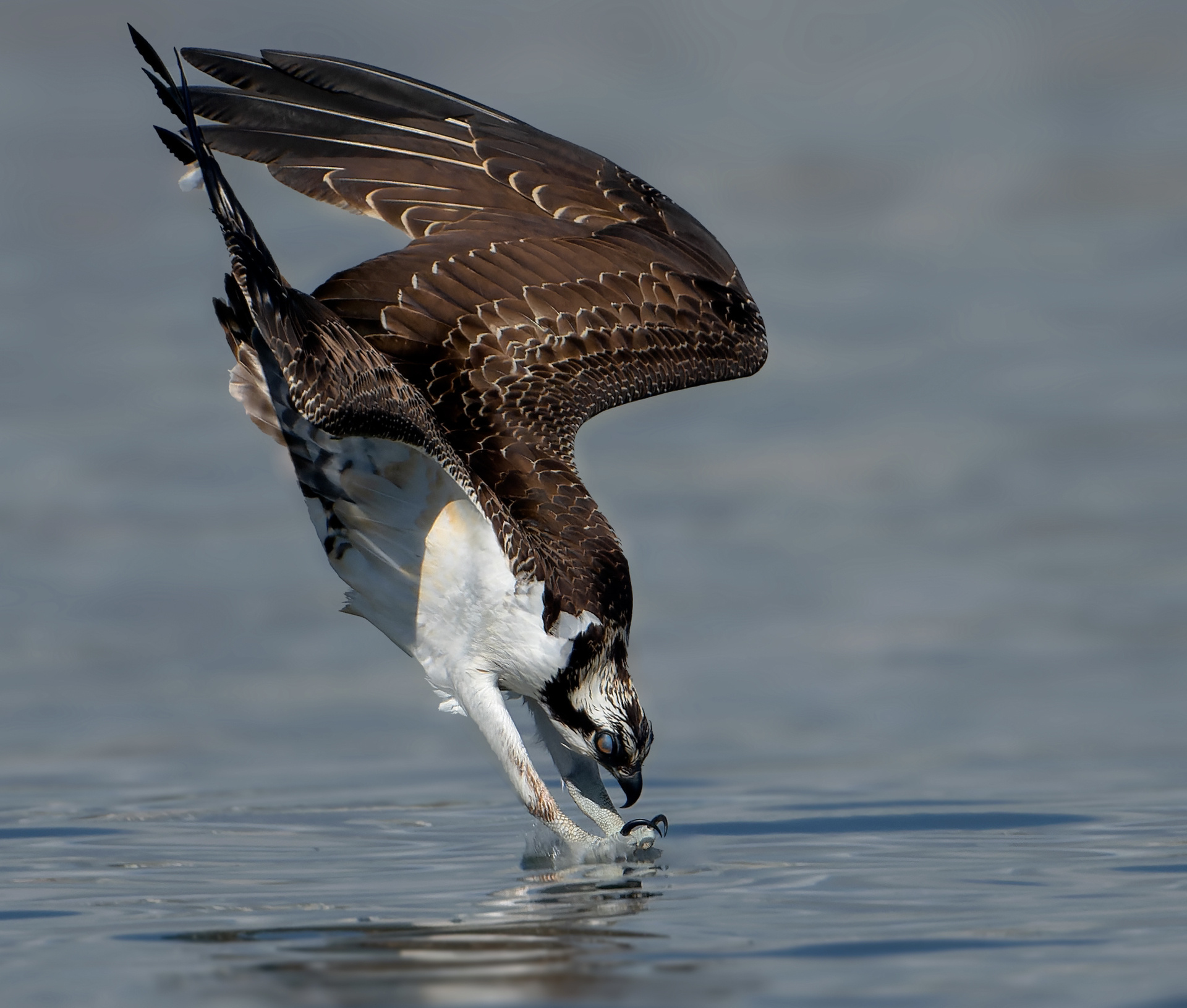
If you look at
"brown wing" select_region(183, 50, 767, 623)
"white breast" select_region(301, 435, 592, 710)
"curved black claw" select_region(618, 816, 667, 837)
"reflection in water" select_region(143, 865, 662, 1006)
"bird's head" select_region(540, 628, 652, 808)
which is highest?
"brown wing" select_region(183, 50, 767, 623)

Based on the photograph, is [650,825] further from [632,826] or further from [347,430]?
[347,430]

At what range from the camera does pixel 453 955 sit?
7461 mm

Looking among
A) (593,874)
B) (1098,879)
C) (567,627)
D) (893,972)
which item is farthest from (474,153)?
(893,972)

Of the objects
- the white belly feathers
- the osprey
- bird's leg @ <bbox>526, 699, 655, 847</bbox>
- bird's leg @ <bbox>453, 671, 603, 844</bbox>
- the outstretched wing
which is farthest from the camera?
bird's leg @ <bbox>526, 699, 655, 847</bbox>

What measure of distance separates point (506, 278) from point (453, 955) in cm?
517

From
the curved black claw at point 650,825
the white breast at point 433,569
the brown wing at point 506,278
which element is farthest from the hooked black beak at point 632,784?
the brown wing at point 506,278

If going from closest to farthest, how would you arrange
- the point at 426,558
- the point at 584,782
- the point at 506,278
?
1. the point at 426,558
2. the point at 584,782
3. the point at 506,278

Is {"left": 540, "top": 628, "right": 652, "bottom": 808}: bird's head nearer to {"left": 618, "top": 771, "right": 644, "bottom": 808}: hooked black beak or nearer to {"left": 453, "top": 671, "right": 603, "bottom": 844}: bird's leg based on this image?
{"left": 618, "top": 771, "right": 644, "bottom": 808}: hooked black beak

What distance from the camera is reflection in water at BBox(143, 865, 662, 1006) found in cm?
684

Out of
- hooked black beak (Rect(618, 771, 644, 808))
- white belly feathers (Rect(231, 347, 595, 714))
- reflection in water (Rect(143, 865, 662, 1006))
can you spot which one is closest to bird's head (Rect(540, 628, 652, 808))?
hooked black beak (Rect(618, 771, 644, 808))

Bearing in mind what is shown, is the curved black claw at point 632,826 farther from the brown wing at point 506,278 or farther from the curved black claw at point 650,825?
the brown wing at point 506,278

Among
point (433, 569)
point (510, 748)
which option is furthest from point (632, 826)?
point (433, 569)

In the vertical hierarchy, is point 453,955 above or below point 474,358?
below

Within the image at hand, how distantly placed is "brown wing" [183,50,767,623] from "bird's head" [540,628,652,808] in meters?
0.27
